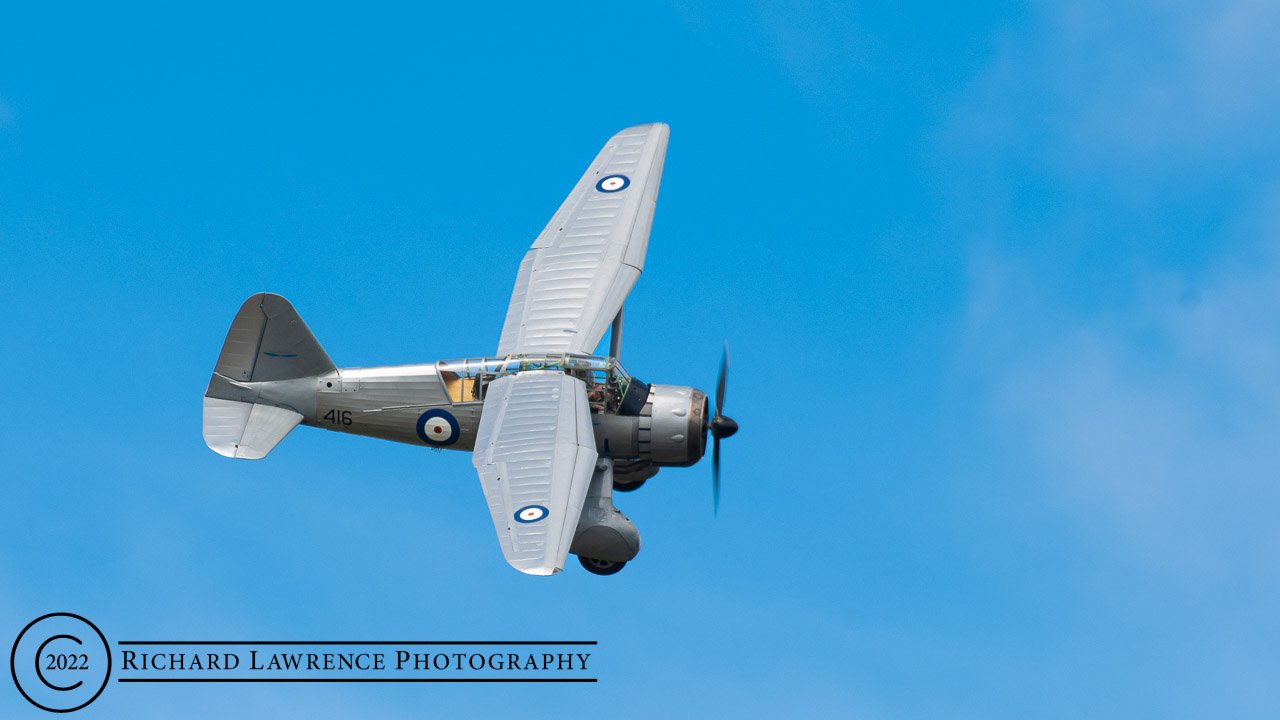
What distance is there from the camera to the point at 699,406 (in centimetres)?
2873

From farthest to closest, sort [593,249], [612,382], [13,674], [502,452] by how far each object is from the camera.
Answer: [593,249]
[612,382]
[502,452]
[13,674]

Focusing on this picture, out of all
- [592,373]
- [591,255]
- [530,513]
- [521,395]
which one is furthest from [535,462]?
[591,255]

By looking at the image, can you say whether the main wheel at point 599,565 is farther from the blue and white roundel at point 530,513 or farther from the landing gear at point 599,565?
the blue and white roundel at point 530,513

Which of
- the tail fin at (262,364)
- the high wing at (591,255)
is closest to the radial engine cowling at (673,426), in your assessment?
the high wing at (591,255)

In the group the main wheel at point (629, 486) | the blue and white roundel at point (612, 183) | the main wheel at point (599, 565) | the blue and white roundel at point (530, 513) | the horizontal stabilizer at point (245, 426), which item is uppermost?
the blue and white roundel at point (612, 183)

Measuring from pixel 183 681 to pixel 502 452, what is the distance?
548 centimetres

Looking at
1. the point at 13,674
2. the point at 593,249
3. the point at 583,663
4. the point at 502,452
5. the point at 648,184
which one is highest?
the point at 648,184

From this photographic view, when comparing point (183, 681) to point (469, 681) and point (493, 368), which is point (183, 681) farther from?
point (493, 368)

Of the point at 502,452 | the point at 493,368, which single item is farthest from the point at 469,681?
the point at 493,368

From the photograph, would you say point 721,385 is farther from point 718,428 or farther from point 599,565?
point 599,565

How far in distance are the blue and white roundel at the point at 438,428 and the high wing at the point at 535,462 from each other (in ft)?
3.37

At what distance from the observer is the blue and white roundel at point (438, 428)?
95.3ft

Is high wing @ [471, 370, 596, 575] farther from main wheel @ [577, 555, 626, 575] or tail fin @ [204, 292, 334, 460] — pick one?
tail fin @ [204, 292, 334, 460]

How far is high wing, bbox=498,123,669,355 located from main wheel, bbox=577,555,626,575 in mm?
3271
